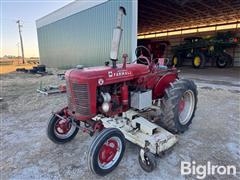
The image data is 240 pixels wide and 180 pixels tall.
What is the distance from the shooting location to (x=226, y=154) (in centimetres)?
222

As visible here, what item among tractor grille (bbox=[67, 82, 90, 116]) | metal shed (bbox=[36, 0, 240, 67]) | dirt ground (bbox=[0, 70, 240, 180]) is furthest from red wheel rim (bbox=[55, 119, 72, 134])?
metal shed (bbox=[36, 0, 240, 67])

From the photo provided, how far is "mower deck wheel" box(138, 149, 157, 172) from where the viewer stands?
6.13ft

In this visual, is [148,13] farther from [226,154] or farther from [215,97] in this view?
[226,154]

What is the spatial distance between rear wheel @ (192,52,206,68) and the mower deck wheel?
35.6 feet

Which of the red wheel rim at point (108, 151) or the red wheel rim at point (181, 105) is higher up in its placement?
the red wheel rim at point (181, 105)

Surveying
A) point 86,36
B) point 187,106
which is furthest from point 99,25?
point 187,106

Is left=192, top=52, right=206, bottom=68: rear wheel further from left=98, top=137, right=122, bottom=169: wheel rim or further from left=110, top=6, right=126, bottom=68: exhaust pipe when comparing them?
left=98, top=137, right=122, bottom=169: wheel rim

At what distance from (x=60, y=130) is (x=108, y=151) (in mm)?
974

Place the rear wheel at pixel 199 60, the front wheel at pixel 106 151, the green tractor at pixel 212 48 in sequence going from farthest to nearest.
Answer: the rear wheel at pixel 199 60 < the green tractor at pixel 212 48 < the front wheel at pixel 106 151

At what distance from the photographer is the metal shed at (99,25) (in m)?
7.18

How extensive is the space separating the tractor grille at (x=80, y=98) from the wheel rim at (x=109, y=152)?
1.42 ft

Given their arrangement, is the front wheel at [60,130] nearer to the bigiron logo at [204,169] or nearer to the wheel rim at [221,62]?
the bigiron logo at [204,169]

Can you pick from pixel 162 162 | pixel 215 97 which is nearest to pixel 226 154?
pixel 162 162

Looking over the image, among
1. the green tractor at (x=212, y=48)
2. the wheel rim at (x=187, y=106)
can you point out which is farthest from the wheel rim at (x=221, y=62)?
the wheel rim at (x=187, y=106)
